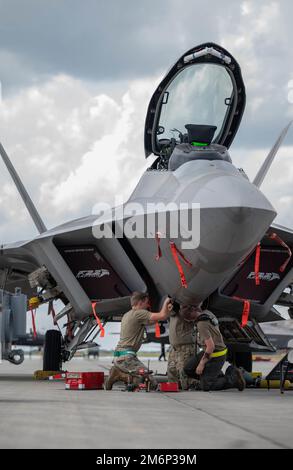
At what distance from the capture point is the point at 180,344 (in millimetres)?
10156

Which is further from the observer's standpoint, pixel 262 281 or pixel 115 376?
pixel 262 281

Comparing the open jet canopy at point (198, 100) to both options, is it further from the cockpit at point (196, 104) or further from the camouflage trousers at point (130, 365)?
the camouflage trousers at point (130, 365)

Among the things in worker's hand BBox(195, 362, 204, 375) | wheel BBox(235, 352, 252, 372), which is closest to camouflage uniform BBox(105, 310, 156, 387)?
worker's hand BBox(195, 362, 204, 375)

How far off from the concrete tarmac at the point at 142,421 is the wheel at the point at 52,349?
5.40 m

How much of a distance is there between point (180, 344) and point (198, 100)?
343cm

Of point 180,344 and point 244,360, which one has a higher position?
point 180,344

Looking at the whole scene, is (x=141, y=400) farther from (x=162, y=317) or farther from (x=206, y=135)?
(x=206, y=135)

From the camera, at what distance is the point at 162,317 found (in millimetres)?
8758

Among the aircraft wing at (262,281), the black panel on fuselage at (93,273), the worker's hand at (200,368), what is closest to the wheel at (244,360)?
the aircraft wing at (262,281)

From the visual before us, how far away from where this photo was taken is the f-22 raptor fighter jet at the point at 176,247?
9.40 m

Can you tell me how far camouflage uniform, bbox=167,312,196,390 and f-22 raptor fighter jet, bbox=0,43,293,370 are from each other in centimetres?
29

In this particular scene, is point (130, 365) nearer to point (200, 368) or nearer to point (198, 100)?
point (200, 368)

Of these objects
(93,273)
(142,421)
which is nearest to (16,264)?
(93,273)
